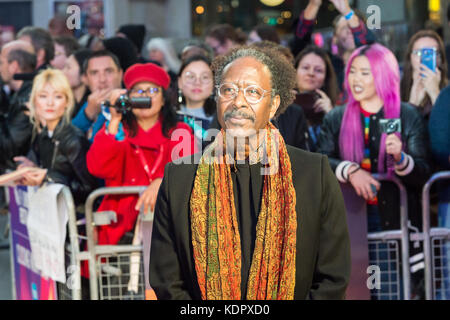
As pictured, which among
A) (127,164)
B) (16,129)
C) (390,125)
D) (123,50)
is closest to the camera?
(390,125)

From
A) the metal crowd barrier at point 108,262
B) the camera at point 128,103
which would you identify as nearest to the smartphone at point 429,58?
the camera at point 128,103

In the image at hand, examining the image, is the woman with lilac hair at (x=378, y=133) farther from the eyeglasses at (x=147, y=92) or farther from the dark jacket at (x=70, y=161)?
the dark jacket at (x=70, y=161)

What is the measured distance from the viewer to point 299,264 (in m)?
2.86

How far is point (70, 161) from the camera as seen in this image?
519 centimetres

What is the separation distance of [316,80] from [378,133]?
1.37 metres

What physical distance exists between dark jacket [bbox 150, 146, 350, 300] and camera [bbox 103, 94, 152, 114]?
189 centimetres

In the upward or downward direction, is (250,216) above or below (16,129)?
below

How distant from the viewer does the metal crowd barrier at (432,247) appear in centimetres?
470

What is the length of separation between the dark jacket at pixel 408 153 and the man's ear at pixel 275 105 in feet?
6.00

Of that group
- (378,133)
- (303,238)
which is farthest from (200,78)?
(303,238)

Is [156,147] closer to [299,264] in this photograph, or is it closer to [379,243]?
[379,243]

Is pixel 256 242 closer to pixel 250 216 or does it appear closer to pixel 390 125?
pixel 250 216

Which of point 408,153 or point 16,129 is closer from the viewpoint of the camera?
point 408,153

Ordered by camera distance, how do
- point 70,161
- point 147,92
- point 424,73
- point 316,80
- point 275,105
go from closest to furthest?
point 275,105 → point 147,92 → point 70,161 → point 424,73 → point 316,80
